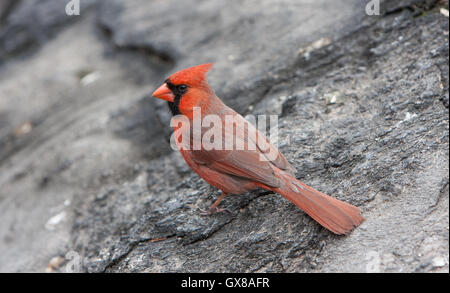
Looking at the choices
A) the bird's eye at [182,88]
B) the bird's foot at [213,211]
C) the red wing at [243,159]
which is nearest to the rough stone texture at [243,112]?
the bird's foot at [213,211]

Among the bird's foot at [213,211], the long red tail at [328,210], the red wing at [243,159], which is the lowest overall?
the bird's foot at [213,211]

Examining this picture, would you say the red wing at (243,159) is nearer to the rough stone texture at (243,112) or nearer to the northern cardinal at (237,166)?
the northern cardinal at (237,166)

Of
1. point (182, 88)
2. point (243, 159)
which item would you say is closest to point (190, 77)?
point (182, 88)

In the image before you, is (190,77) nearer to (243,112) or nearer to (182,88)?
(182,88)

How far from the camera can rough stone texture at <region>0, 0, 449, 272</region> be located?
3127 mm

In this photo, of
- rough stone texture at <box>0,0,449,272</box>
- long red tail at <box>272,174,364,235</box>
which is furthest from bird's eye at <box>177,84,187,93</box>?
long red tail at <box>272,174,364,235</box>

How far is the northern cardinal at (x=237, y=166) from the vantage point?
3053mm

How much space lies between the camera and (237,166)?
11.5 ft

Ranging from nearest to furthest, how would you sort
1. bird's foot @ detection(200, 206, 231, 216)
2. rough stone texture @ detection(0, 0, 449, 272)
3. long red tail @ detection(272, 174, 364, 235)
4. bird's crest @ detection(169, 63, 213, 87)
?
1. long red tail @ detection(272, 174, 364, 235)
2. rough stone texture @ detection(0, 0, 449, 272)
3. bird's foot @ detection(200, 206, 231, 216)
4. bird's crest @ detection(169, 63, 213, 87)

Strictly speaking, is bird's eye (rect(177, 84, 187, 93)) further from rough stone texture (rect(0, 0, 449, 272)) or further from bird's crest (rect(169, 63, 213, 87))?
rough stone texture (rect(0, 0, 449, 272))

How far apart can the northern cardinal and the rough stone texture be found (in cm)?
13

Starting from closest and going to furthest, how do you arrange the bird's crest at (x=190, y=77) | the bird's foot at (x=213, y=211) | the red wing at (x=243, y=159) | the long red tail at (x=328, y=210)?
the long red tail at (x=328, y=210) → the red wing at (x=243, y=159) → the bird's foot at (x=213, y=211) → the bird's crest at (x=190, y=77)

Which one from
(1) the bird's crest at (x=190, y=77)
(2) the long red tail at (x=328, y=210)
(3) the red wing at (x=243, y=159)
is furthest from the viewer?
(1) the bird's crest at (x=190, y=77)

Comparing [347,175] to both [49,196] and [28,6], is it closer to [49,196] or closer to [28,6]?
[49,196]
